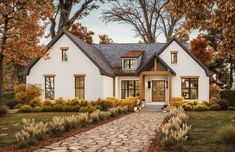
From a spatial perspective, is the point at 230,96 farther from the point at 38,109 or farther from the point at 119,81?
the point at 38,109

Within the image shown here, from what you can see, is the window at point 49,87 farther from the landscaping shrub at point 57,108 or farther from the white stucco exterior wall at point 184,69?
the white stucco exterior wall at point 184,69

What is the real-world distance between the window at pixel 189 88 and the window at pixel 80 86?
31.9 feet

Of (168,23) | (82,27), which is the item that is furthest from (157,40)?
(82,27)

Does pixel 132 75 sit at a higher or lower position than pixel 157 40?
lower

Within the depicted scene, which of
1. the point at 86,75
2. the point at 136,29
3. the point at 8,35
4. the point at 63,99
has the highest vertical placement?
the point at 136,29

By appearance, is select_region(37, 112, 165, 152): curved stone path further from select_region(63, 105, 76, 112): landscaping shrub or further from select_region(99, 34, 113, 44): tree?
select_region(99, 34, 113, 44): tree

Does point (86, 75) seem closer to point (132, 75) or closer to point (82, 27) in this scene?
point (132, 75)

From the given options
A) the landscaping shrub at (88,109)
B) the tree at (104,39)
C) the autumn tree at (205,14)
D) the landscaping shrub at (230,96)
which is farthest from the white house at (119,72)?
the autumn tree at (205,14)

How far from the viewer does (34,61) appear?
115ft

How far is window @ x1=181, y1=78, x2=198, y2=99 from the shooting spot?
122ft

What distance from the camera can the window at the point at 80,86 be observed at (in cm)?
3484

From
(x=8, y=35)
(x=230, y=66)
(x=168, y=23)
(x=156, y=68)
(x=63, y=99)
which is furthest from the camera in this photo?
(x=168, y=23)

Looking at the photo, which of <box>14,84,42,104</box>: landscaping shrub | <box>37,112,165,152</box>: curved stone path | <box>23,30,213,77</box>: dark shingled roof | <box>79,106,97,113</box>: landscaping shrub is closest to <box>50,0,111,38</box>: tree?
<box>23,30,213,77</box>: dark shingled roof

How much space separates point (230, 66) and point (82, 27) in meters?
20.0
